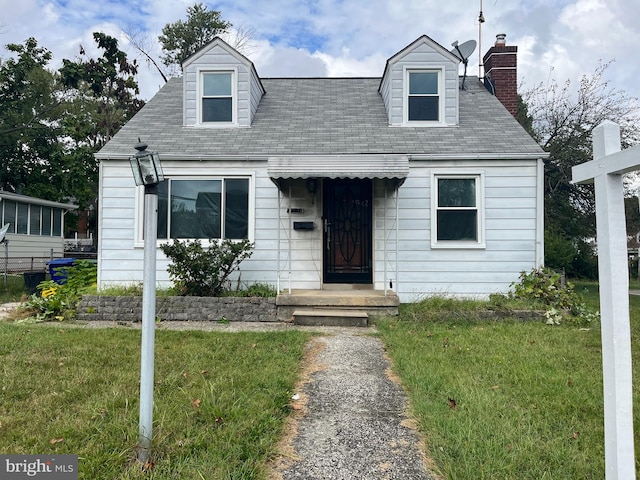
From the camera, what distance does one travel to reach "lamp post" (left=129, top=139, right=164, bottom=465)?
238 cm

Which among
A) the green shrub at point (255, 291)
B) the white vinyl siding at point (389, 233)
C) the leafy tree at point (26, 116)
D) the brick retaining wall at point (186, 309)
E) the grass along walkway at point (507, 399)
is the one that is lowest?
the grass along walkway at point (507, 399)

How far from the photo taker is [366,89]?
10734 millimetres

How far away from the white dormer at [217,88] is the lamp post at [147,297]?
266 inches

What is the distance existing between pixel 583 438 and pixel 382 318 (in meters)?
4.20

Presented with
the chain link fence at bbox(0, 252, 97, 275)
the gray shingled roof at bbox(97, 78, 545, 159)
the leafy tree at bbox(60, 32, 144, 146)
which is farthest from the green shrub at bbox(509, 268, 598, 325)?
the leafy tree at bbox(60, 32, 144, 146)

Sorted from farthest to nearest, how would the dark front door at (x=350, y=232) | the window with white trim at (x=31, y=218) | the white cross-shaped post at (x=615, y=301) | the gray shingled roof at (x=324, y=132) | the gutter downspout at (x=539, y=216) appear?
the window with white trim at (x=31, y=218) → the dark front door at (x=350, y=232) → the gray shingled roof at (x=324, y=132) → the gutter downspout at (x=539, y=216) → the white cross-shaped post at (x=615, y=301)

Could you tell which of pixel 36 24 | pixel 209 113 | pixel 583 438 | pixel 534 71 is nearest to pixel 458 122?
pixel 209 113

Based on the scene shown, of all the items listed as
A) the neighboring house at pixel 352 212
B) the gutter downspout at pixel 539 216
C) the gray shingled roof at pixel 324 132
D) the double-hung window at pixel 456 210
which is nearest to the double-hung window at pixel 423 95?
the gray shingled roof at pixel 324 132

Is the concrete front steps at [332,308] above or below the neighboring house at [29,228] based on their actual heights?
below

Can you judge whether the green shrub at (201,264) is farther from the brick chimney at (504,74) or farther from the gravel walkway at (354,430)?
the brick chimney at (504,74)

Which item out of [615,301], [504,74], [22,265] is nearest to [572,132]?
[504,74]

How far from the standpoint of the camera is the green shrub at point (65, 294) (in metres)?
6.98

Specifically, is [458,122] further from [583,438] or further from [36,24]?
[36,24]

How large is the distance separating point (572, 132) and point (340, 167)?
46.0 feet
